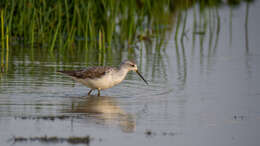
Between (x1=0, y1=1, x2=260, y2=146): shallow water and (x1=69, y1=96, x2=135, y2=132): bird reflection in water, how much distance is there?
0.6 inches

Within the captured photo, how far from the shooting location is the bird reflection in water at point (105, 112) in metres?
7.80

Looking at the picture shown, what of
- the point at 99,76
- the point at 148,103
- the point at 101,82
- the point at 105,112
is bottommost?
the point at 105,112

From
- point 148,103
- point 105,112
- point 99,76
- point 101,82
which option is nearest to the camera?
point 105,112

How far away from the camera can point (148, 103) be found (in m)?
9.35

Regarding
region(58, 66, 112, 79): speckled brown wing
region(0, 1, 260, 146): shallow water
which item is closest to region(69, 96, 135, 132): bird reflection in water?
region(0, 1, 260, 146): shallow water

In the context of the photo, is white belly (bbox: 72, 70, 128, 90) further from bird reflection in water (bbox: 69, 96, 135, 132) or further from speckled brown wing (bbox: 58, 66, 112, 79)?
bird reflection in water (bbox: 69, 96, 135, 132)

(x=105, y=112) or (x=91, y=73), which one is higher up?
(x=91, y=73)

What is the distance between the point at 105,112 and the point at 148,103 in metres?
1.03

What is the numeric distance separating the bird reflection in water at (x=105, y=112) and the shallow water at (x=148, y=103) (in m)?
0.01

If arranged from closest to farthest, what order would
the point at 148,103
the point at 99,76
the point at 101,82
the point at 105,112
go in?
the point at 105,112 → the point at 148,103 → the point at 101,82 → the point at 99,76

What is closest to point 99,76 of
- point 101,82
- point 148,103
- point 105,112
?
point 101,82

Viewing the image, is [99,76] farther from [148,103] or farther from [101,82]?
[148,103]

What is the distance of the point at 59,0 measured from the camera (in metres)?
14.5

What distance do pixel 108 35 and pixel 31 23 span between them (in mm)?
2217
